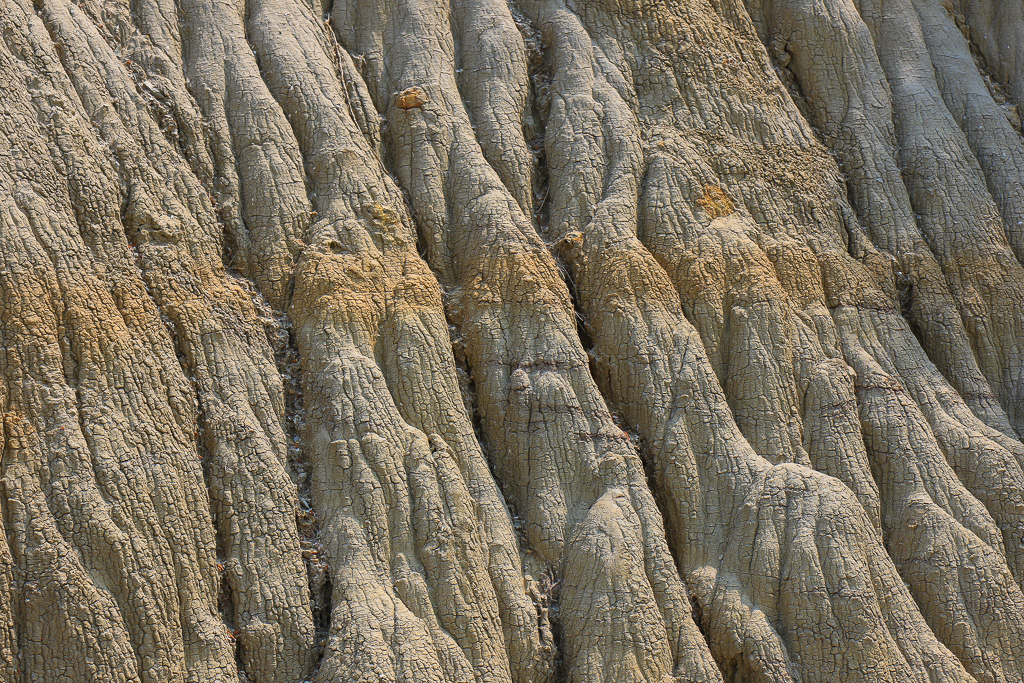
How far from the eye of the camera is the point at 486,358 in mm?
7609

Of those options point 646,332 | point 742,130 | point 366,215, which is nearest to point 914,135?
point 742,130

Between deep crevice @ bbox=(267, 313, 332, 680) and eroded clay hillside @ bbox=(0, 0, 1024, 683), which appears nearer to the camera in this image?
eroded clay hillside @ bbox=(0, 0, 1024, 683)

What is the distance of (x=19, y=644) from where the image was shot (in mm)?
5910

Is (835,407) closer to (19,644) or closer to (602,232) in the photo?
(602,232)

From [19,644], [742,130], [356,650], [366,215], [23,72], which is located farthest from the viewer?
[742,130]

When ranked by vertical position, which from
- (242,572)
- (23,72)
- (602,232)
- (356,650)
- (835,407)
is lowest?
(356,650)

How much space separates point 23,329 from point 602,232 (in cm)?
450

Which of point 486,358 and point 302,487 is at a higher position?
point 486,358

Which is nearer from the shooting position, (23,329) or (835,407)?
(23,329)

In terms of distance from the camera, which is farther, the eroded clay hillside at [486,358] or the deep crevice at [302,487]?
the deep crevice at [302,487]

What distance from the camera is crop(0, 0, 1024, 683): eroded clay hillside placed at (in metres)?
6.37

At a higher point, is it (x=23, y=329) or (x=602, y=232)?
(x=602, y=232)

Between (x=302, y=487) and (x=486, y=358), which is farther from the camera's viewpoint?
(x=486, y=358)

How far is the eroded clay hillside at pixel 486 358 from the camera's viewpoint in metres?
6.37
